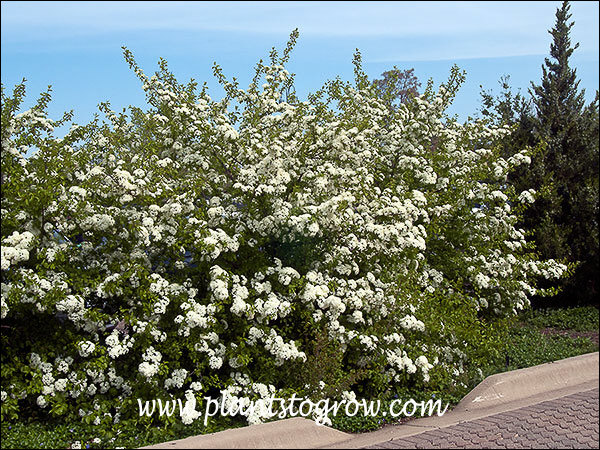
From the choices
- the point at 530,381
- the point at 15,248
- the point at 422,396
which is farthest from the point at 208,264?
the point at 530,381

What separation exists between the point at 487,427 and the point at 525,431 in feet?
1.08

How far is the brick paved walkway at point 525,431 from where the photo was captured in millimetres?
5801

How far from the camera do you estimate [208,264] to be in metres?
6.90

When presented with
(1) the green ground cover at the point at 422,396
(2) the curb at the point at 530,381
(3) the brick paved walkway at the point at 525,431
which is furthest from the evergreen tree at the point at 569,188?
(3) the brick paved walkway at the point at 525,431

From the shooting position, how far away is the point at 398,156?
918 cm

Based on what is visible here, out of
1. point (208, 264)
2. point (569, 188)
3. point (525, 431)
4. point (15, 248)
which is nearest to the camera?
point (15, 248)

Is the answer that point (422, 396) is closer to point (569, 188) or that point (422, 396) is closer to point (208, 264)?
point (208, 264)

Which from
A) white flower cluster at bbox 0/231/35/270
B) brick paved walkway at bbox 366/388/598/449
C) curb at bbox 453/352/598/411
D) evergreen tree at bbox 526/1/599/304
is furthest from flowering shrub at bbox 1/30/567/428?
evergreen tree at bbox 526/1/599/304

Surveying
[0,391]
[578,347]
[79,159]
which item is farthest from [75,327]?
[578,347]

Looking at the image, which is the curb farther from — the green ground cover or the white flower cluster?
the white flower cluster

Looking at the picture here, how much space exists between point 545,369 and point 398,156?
A: 10.7ft

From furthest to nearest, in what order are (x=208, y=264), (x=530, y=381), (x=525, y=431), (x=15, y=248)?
1. (x=530, y=381)
2. (x=208, y=264)
3. (x=525, y=431)
4. (x=15, y=248)

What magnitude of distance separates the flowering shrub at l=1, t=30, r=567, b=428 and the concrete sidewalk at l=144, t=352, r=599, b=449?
0.52 metres

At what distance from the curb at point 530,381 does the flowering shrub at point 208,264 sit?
454 millimetres
